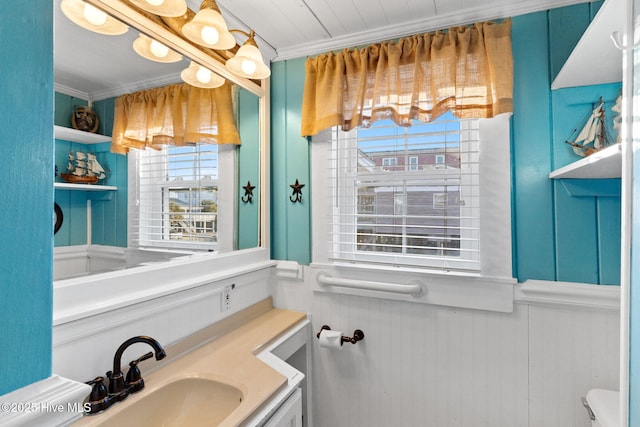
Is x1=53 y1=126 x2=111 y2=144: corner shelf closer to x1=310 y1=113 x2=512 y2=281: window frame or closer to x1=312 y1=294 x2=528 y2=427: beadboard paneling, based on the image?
x1=312 y1=294 x2=528 y2=427: beadboard paneling

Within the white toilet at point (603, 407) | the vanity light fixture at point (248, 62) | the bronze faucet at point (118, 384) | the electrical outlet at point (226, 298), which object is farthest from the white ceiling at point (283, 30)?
the white toilet at point (603, 407)

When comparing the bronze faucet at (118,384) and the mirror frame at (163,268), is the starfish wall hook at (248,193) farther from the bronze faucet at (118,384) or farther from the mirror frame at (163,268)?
the bronze faucet at (118,384)

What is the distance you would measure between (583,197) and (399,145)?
32.9 inches

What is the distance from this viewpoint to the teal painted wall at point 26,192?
0.50 meters

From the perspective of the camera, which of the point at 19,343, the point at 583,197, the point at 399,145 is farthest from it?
the point at 399,145

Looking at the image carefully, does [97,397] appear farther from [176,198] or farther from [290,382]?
[176,198]

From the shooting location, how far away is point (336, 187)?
1.81 meters

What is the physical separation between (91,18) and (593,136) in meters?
1.91

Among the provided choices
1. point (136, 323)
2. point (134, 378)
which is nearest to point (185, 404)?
point (134, 378)

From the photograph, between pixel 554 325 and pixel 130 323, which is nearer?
pixel 130 323

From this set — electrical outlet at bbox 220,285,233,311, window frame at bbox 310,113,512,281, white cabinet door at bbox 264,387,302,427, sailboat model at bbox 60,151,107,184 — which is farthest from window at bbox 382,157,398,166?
sailboat model at bbox 60,151,107,184

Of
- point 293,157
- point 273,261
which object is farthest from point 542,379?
point 293,157

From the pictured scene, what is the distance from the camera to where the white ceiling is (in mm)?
1040

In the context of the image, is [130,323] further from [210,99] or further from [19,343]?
[210,99]
